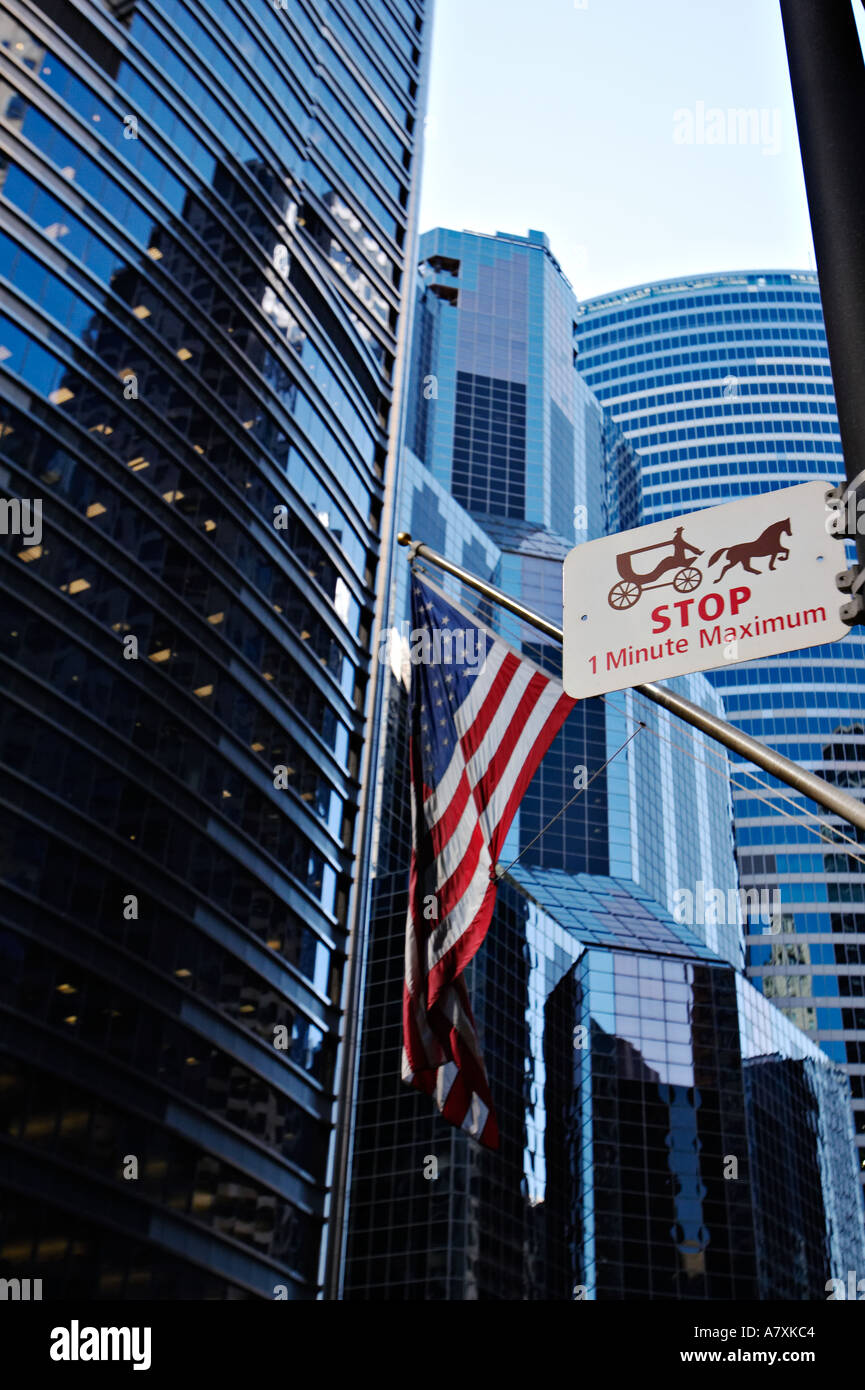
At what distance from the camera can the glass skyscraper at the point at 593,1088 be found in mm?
83375

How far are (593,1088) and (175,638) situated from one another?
56.0 m

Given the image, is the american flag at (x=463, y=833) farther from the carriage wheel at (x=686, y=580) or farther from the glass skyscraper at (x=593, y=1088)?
the glass skyscraper at (x=593, y=1088)

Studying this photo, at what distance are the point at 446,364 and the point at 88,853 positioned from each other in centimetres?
12683

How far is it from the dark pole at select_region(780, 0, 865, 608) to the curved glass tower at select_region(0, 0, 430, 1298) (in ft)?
135

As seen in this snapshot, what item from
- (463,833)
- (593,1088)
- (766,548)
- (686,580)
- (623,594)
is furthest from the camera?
(593,1088)

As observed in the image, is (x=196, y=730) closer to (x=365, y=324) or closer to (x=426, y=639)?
(x=365, y=324)

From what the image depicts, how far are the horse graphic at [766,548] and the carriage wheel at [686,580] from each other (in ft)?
0.45

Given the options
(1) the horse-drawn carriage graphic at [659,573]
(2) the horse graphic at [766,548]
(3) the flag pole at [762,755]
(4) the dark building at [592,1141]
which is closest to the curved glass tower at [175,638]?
(4) the dark building at [592,1141]

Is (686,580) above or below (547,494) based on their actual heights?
below

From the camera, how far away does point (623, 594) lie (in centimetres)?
596

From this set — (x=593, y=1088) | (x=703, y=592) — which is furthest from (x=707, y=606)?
(x=593, y=1088)

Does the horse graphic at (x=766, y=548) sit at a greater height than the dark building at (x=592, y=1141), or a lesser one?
lesser

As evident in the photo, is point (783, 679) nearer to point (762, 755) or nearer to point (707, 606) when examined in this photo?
point (762, 755)

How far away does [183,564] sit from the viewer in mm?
54219
